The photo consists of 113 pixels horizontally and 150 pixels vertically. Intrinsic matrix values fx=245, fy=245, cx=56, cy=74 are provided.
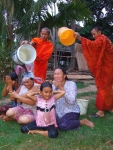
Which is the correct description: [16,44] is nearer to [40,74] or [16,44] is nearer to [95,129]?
[40,74]

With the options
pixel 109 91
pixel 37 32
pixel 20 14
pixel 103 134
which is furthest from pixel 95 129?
pixel 20 14

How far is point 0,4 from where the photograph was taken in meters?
7.20

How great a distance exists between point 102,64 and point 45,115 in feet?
4.67

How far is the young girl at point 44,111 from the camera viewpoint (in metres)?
3.09

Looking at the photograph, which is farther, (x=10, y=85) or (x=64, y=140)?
(x=10, y=85)

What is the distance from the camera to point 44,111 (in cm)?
314

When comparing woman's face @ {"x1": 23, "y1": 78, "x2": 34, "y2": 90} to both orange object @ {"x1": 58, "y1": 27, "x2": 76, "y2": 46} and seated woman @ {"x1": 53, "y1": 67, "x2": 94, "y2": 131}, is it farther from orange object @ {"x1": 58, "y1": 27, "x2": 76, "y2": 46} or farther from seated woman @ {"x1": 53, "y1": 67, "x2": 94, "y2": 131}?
orange object @ {"x1": 58, "y1": 27, "x2": 76, "y2": 46}

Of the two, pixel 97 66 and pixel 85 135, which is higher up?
pixel 97 66

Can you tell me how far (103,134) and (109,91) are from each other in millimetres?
1124

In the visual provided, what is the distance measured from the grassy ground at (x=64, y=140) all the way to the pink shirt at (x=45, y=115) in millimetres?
196

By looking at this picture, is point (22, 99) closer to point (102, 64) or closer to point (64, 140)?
point (64, 140)

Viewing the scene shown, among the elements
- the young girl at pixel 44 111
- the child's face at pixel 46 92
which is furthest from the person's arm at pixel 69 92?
the child's face at pixel 46 92

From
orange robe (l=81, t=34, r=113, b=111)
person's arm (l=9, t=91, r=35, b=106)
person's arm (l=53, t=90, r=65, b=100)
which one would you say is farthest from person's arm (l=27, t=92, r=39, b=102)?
orange robe (l=81, t=34, r=113, b=111)

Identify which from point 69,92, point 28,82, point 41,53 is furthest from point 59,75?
point 41,53
